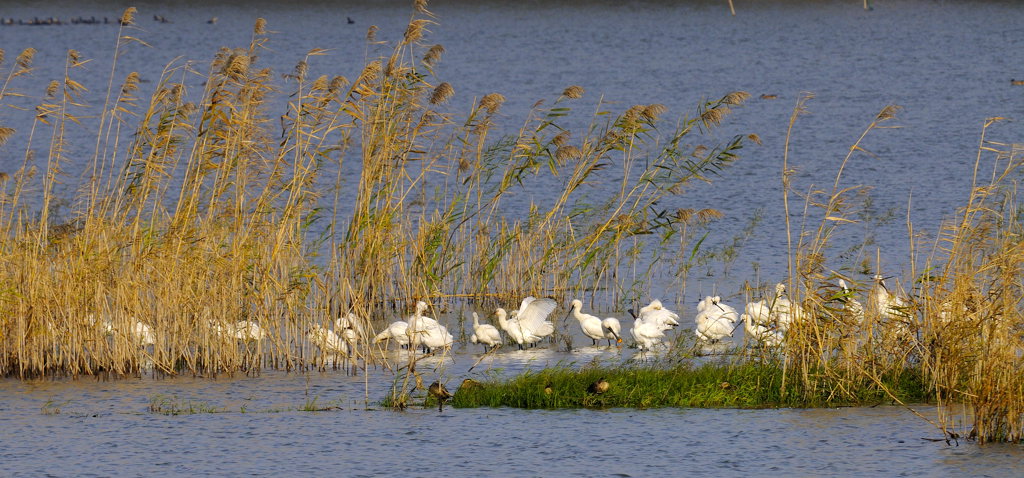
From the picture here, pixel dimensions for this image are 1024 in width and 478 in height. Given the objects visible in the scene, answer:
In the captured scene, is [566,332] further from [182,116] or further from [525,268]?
[182,116]

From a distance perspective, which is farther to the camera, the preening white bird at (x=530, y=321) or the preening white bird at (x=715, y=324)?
the preening white bird at (x=530, y=321)

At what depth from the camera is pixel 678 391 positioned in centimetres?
916

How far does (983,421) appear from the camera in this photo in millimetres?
7852

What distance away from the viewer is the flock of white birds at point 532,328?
9.73 metres

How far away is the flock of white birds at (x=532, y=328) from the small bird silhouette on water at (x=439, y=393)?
0.47 meters

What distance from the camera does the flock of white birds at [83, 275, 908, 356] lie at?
9.73 m

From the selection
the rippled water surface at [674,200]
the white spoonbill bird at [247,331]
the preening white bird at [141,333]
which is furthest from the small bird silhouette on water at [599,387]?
the preening white bird at [141,333]

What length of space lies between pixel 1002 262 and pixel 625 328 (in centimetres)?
478

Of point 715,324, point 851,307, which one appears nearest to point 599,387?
point 851,307

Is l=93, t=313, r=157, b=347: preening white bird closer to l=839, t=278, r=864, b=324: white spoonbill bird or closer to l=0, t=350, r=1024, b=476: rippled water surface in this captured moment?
l=0, t=350, r=1024, b=476: rippled water surface

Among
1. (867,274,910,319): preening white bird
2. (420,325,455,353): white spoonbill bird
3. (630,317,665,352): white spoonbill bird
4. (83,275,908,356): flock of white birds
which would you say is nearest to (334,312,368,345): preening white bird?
(83,275,908,356): flock of white birds

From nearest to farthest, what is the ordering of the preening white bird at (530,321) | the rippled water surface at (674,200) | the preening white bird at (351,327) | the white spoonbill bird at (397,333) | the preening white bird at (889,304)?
the rippled water surface at (674,200) → the preening white bird at (889,304) → the preening white bird at (351,327) → the white spoonbill bird at (397,333) → the preening white bird at (530,321)

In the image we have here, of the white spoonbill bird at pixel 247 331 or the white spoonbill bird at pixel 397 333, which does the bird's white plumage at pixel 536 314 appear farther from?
the white spoonbill bird at pixel 247 331

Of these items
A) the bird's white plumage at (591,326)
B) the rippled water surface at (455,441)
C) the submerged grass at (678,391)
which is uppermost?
the bird's white plumage at (591,326)
